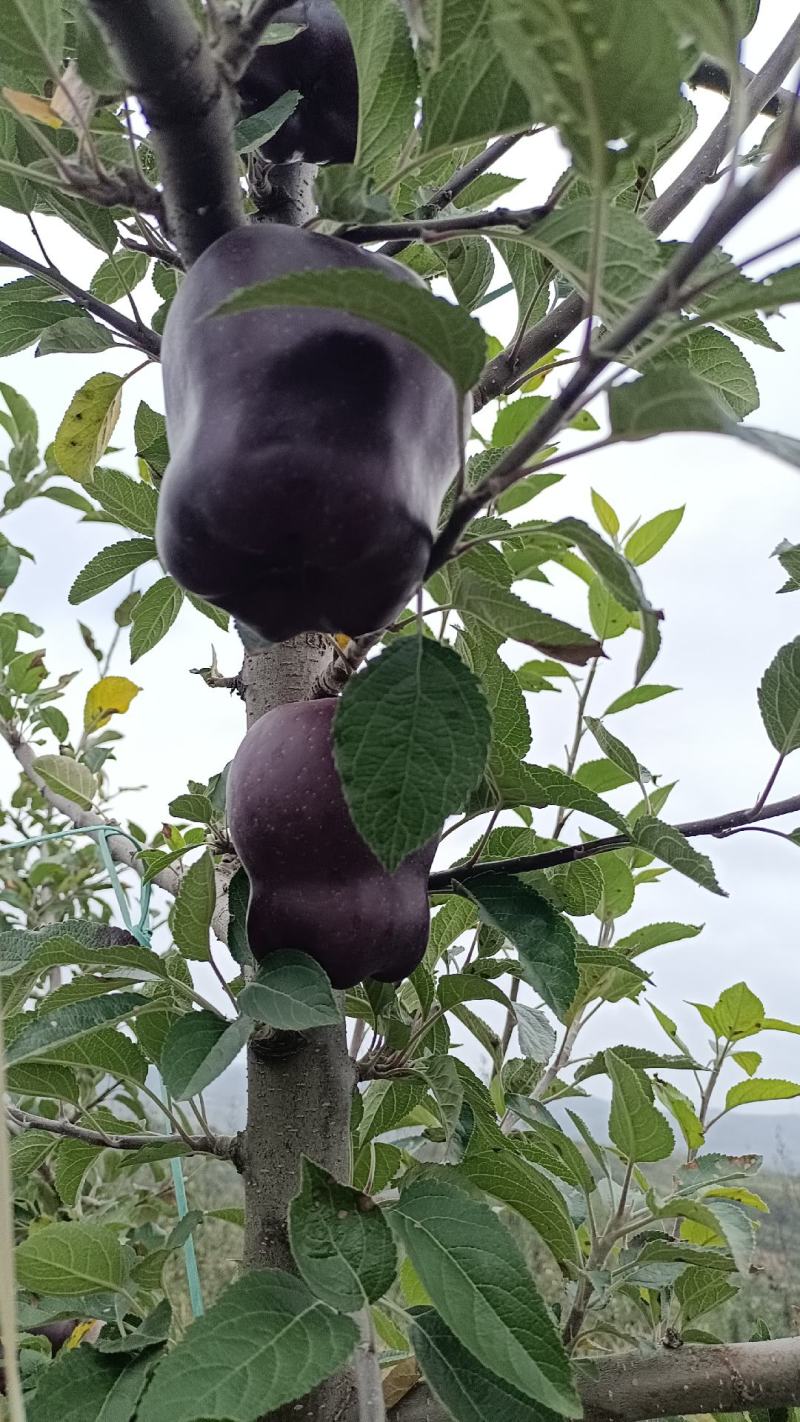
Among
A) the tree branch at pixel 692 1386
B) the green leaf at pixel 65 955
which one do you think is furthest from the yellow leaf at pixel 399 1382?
the green leaf at pixel 65 955

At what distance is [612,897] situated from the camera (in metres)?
0.74

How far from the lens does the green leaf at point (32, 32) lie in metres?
0.35

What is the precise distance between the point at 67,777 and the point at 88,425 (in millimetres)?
309

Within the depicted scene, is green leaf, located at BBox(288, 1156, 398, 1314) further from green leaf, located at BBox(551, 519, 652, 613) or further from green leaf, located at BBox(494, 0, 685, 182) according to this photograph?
green leaf, located at BBox(494, 0, 685, 182)

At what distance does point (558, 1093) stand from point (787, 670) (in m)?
0.34

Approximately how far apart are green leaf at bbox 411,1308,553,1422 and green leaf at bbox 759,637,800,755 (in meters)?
0.28

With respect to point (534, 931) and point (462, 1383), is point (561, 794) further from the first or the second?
point (462, 1383)

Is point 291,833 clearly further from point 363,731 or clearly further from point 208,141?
point 208,141

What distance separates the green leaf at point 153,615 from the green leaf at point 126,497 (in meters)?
0.04

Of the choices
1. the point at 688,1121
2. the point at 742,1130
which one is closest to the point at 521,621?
the point at 688,1121

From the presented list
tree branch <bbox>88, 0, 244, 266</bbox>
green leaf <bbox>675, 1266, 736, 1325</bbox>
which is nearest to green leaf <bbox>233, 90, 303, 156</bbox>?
tree branch <bbox>88, 0, 244, 266</bbox>

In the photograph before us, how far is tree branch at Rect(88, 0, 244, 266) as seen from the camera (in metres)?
0.30

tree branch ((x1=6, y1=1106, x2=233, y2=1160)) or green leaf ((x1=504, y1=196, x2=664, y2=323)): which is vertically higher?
green leaf ((x1=504, y1=196, x2=664, y2=323))

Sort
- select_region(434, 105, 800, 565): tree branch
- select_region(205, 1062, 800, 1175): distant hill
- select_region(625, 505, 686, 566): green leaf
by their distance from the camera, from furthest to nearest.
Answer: select_region(205, 1062, 800, 1175): distant hill < select_region(625, 505, 686, 566): green leaf < select_region(434, 105, 800, 565): tree branch
